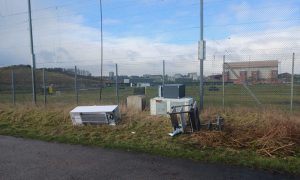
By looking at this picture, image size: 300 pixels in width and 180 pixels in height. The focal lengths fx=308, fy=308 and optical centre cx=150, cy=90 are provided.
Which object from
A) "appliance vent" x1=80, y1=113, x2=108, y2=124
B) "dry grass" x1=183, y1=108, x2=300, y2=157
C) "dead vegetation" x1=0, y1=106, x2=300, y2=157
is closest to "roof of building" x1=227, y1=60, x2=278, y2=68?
"dead vegetation" x1=0, y1=106, x2=300, y2=157

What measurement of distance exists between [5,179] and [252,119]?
23.5 ft

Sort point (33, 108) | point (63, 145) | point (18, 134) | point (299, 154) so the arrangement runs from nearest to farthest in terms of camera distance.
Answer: point (299, 154) → point (63, 145) → point (18, 134) → point (33, 108)

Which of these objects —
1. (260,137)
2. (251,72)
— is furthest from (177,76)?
(260,137)

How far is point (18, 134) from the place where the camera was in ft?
30.2

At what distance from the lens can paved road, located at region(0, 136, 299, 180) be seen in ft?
16.9

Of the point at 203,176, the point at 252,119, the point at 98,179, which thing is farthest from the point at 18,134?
the point at 252,119

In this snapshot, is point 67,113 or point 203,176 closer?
point 203,176

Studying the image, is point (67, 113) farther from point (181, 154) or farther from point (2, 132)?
point (181, 154)

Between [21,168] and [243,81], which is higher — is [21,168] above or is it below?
below

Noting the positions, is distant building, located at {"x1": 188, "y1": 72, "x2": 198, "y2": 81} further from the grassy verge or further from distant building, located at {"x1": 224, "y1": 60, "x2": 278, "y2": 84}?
the grassy verge

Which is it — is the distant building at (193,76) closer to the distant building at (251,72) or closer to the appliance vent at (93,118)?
the distant building at (251,72)

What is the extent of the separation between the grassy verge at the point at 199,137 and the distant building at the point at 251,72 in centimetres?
202

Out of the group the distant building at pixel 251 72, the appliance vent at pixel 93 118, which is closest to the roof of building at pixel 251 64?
the distant building at pixel 251 72

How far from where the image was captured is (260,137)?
735 centimetres
